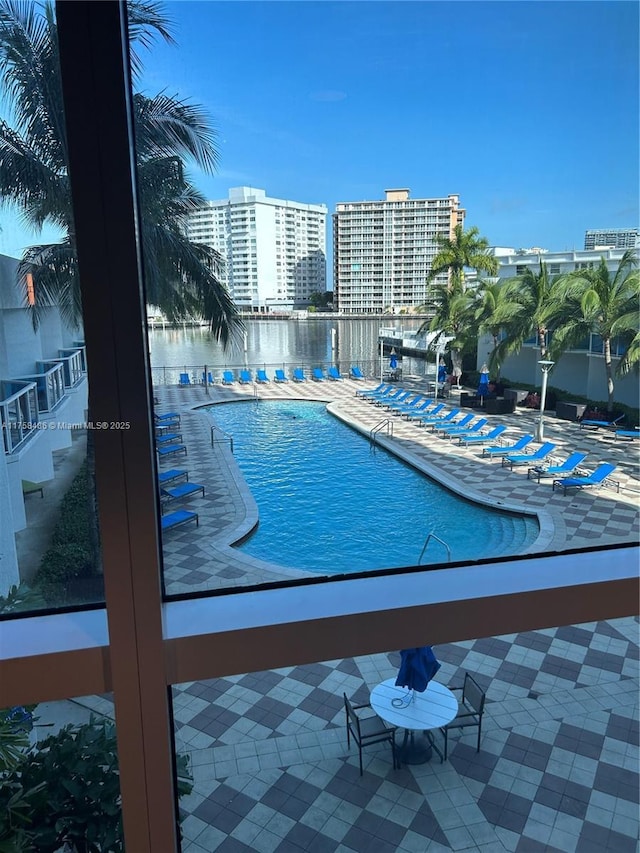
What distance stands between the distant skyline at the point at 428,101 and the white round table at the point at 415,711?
3.09 metres

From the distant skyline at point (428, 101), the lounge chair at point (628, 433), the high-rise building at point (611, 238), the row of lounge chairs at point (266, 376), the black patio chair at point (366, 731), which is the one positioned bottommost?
the black patio chair at point (366, 731)

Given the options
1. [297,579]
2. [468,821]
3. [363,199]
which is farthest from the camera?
[468,821]

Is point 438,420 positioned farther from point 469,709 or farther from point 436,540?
point 436,540

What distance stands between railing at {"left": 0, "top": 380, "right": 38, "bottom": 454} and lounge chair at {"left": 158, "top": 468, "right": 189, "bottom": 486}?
10.9 inches

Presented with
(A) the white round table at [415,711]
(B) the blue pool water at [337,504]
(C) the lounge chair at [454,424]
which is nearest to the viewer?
(B) the blue pool water at [337,504]

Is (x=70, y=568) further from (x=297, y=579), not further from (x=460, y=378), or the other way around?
(x=460, y=378)

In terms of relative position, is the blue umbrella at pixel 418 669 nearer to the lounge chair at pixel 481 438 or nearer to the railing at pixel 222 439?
the railing at pixel 222 439

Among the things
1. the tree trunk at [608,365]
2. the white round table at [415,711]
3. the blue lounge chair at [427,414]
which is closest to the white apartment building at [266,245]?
the tree trunk at [608,365]

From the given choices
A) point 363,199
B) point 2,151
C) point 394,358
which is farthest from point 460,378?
point 2,151

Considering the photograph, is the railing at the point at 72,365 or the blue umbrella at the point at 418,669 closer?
the railing at the point at 72,365

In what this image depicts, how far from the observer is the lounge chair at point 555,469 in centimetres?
473

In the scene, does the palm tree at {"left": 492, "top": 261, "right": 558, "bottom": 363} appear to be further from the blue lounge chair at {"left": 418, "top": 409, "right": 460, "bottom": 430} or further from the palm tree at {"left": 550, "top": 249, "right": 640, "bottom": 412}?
the blue lounge chair at {"left": 418, "top": 409, "right": 460, "bottom": 430}

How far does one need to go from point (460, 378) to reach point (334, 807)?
298cm

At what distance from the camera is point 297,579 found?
1.11 m
